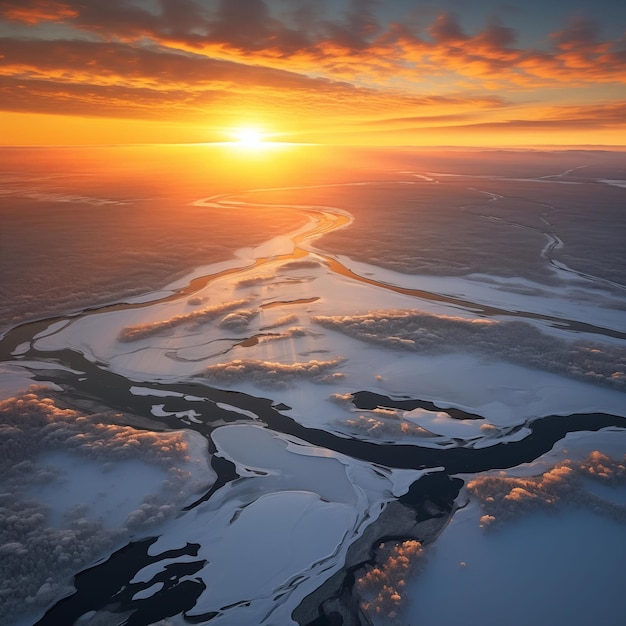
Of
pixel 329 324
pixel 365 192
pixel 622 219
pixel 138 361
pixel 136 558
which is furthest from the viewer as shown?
pixel 365 192

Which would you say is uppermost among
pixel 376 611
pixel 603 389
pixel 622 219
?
pixel 622 219

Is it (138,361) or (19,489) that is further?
(138,361)

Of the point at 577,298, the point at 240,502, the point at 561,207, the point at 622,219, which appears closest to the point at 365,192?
the point at 561,207

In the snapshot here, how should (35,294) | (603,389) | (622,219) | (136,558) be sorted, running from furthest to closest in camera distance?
(622,219), (35,294), (603,389), (136,558)

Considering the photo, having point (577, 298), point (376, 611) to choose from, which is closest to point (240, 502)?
point (376, 611)

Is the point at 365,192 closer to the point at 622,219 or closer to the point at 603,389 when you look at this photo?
the point at 622,219

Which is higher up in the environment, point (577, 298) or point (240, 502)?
point (577, 298)
